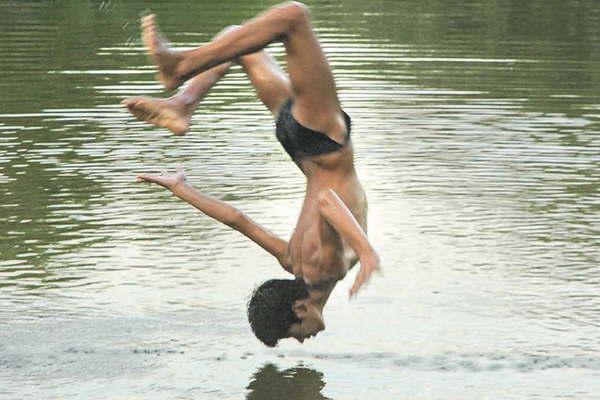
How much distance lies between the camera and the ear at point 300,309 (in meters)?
8.47

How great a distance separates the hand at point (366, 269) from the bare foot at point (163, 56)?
1.23 metres

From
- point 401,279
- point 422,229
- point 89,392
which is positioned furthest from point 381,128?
point 89,392

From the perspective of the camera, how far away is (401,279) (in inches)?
397

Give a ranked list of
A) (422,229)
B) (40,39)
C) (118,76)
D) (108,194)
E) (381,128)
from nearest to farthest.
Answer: (422,229), (108,194), (381,128), (118,76), (40,39)

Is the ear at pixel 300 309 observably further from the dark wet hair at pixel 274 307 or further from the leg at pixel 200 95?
the leg at pixel 200 95

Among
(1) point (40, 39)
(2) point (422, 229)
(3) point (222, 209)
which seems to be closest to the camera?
(3) point (222, 209)

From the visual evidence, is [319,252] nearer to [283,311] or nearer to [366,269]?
[283,311]

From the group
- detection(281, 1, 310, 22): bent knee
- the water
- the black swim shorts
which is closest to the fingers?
the water

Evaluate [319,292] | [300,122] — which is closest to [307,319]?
[319,292]

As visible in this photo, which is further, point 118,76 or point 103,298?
point 118,76

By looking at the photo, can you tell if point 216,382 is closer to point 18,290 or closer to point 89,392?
point 89,392

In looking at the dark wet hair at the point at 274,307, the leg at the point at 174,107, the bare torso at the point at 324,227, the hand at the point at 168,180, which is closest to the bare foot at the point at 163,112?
the leg at the point at 174,107

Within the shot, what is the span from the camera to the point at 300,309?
8.48 meters

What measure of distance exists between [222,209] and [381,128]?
250 inches
